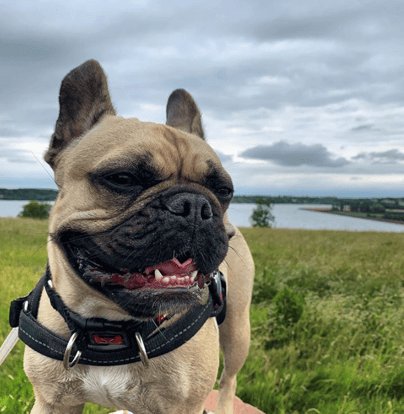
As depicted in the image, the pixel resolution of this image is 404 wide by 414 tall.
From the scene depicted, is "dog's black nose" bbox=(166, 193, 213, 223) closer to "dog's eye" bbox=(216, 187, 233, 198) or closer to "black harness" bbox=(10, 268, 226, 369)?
"dog's eye" bbox=(216, 187, 233, 198)

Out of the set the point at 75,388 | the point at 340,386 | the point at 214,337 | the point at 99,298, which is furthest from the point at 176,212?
the point at 340,386

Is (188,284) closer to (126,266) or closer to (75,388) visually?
(126,266)

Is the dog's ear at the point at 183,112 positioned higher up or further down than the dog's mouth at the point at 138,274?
higher up

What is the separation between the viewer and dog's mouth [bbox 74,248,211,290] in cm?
222

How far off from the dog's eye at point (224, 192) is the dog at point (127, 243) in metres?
0.01

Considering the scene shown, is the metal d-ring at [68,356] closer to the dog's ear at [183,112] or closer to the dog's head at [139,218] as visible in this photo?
the dog's head at [139,218]

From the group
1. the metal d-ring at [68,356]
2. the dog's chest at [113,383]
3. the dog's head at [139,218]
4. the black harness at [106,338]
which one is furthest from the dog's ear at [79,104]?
the dog's chest at [113,383]

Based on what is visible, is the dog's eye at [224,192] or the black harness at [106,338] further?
the dog's eye at [224,192]

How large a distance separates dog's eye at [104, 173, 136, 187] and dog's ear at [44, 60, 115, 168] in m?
0.74

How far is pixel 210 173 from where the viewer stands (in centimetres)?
261

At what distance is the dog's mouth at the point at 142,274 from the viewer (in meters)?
2.22

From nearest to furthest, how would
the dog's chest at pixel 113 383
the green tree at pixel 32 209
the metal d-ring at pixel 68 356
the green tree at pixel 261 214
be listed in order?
the metal d-ring at pixel 68 356 < the dog's chest at pixel 113 383 < the green tree at pixel 32 209 < the green tree at pixel 261 214

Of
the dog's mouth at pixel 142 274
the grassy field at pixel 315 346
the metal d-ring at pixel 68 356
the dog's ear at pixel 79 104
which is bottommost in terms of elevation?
the grassy field at pixel 315 346

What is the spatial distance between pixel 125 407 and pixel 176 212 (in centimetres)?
160
